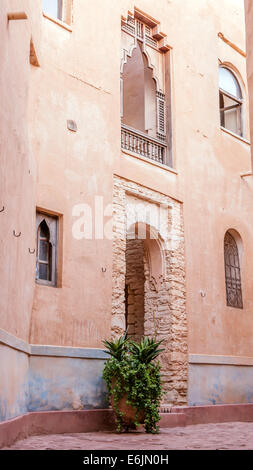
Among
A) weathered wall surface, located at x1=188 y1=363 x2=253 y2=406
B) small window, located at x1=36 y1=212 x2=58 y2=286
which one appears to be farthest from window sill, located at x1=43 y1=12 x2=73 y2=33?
weathered wall surface, located at x1=188 y1=363 x2=253 y2=406

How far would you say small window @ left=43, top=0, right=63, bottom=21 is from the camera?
10789 millimetres

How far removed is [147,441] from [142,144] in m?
6.20

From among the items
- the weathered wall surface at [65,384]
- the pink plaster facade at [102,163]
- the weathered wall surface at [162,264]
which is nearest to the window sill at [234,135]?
the pink plaster facade at [102,163]

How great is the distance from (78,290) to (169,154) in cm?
416

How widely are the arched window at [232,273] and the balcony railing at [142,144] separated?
2.72 m

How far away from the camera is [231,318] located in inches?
511

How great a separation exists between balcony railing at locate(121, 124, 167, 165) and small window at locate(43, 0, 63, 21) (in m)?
2.34

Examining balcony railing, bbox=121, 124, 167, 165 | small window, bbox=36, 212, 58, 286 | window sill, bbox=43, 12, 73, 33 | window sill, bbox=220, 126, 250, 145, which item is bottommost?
small window, bbox=36, 212, 58, 286

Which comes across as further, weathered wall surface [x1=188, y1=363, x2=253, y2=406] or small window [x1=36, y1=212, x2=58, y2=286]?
weathered wall surface [x1=188, y1=363, x2=253, y2=406]

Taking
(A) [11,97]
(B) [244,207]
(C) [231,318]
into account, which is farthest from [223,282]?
(A) [11,97]

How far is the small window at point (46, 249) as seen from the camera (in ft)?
31.4

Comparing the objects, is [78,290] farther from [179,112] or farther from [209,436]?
[179,112]

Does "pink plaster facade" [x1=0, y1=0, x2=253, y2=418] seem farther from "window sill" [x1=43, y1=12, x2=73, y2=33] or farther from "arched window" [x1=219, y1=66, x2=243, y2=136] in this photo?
"arched window" [x1=219, y1=66, x2=243, y2=136]

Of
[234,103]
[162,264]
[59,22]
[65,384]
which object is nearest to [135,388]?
[65,384]
